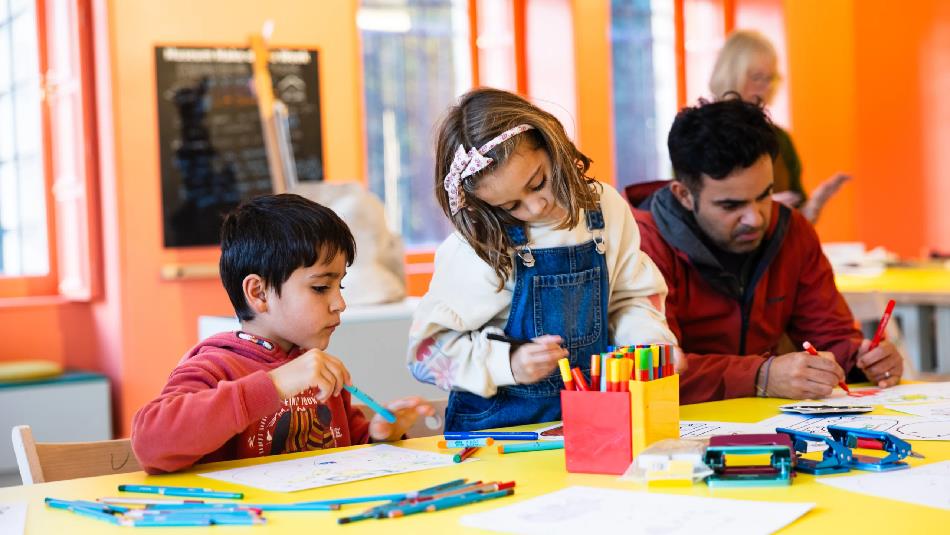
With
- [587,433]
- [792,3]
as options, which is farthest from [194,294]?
[792,3]

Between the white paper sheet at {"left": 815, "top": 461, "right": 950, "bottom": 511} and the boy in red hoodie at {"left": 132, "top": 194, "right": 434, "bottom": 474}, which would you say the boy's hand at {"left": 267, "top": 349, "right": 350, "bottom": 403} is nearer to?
the boy in red hoodie at {"left": 132, "top": 194, "right": 434, "bottom": 474}

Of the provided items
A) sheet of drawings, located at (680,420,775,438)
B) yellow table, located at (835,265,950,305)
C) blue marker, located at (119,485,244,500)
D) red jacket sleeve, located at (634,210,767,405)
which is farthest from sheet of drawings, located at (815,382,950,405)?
yellow table, located at (835,265,950,305)

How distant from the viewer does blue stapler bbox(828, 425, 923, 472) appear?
1266 millimetres

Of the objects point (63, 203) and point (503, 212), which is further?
point (63, 203)

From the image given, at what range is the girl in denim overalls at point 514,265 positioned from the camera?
181 cm

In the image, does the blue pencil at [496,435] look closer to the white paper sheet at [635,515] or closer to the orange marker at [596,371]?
the orange marker at [596,371]

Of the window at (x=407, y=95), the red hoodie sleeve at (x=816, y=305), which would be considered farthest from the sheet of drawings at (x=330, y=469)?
the window at (x=407, y=95)

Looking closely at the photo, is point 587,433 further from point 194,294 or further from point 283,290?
point 194,294

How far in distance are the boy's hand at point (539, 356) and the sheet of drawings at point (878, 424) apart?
1.00 ft

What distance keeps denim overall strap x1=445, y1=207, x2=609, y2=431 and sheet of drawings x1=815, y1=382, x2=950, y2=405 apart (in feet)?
1.29

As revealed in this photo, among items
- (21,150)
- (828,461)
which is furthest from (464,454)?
(21,150)

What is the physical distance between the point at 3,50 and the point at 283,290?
370 cm

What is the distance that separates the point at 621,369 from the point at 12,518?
68 centimetres

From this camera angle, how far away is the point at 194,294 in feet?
15.5
